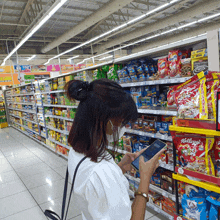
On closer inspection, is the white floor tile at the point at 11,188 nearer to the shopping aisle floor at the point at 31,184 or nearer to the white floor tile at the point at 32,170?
the shopping aisle floor at the point at 31,184

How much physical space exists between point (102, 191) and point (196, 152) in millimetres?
1053

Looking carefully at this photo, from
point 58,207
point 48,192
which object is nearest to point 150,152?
point 58,207

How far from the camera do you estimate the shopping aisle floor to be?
296 cm

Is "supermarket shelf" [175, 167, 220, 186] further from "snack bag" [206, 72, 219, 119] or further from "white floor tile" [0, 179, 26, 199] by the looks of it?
"white floor tile" [0, 179, 26, 199]

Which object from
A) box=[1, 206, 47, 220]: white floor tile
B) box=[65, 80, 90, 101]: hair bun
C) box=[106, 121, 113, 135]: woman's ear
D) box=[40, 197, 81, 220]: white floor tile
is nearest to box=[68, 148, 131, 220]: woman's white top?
box=[106, 121, 113, 135]: woman's ear

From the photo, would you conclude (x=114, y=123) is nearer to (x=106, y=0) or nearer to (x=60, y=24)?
(x=106, y=0)

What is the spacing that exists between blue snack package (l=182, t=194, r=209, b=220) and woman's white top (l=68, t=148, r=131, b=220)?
1018 mm

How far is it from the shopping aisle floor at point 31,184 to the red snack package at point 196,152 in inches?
53.4

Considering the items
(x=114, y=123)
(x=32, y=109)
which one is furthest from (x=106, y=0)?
(x=114, y=123)

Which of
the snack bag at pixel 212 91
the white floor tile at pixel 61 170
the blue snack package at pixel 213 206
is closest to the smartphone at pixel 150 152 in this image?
the snack bag at pixel 212 91

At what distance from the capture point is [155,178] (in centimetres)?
251

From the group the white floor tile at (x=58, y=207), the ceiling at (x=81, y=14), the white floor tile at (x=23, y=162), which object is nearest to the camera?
the white floor tile at (x=58, y=207)

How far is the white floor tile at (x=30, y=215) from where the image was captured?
9.26ft

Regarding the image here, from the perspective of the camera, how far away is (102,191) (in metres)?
0.90
